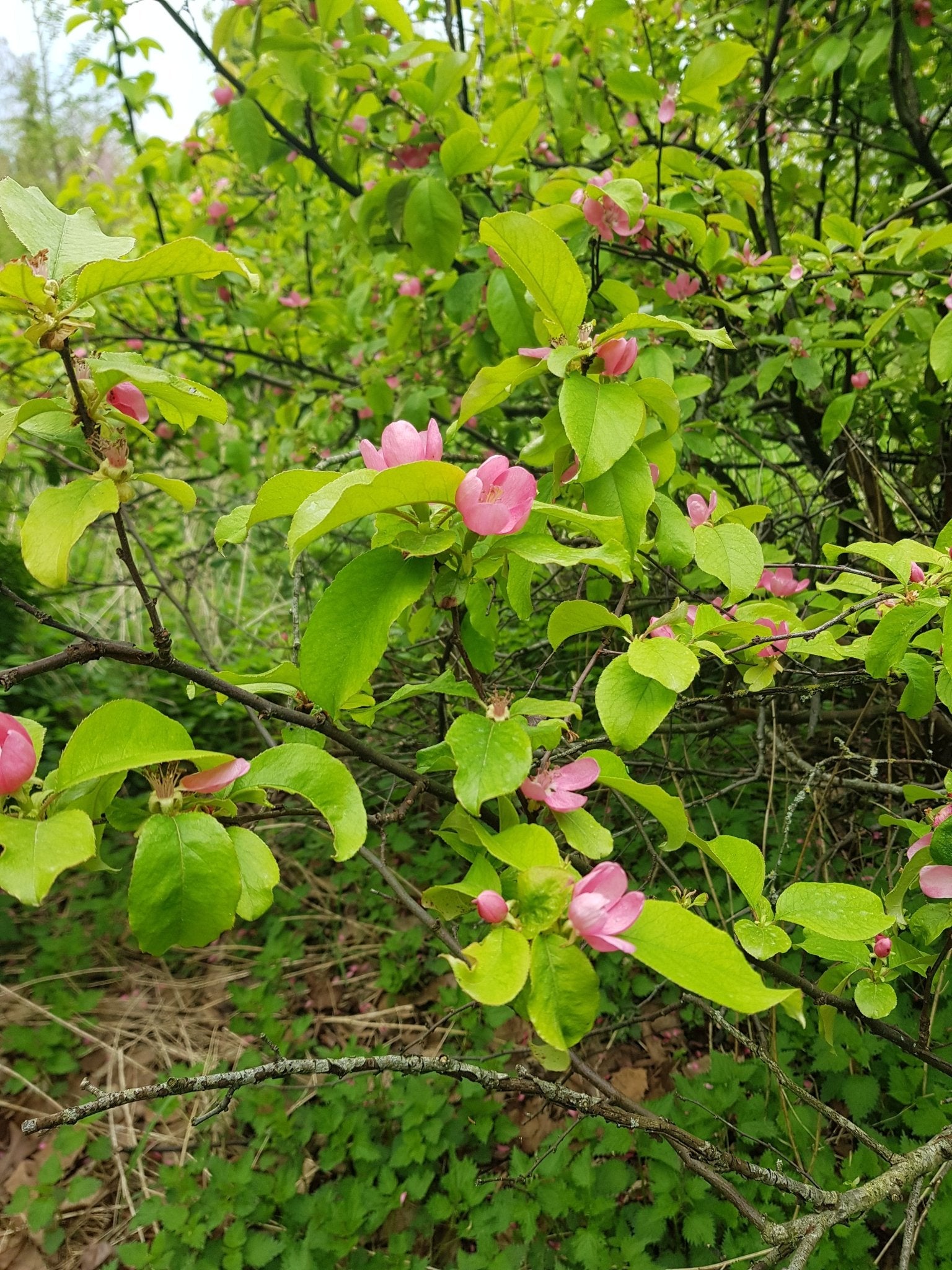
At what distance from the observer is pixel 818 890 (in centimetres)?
72

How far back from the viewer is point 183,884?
52 cm

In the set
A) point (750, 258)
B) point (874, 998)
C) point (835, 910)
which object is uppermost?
point (750, 258)

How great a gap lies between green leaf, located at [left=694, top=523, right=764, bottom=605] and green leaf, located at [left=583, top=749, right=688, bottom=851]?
0.94ft

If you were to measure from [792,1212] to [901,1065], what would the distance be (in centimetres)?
39

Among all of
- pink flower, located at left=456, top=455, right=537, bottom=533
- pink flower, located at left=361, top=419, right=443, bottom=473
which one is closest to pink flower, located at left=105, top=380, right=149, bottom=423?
pink flower, located at left=361, top=419, right=443, bottom=473

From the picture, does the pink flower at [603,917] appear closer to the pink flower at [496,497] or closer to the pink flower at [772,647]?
the pink flower at [496,497]

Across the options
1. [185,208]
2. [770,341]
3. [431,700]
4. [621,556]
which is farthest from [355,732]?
[185,208]

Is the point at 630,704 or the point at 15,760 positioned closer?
the point at 15,760

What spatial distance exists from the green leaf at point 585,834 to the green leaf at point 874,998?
0.41m

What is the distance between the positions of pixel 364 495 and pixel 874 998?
788 mm

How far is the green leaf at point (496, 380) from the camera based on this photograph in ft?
2.26

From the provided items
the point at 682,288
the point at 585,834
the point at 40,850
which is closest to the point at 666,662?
the point at 585,834

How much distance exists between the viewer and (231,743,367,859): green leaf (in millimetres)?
557

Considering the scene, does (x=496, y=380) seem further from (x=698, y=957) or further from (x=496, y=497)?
(x=698, y=957)
